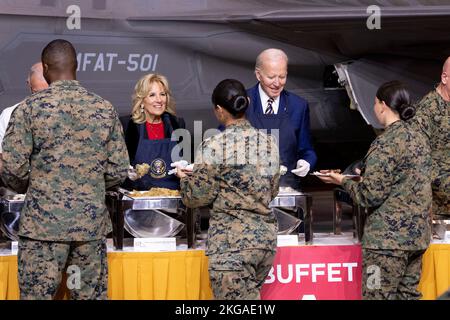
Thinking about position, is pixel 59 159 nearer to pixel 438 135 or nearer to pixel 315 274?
pixel 315 274

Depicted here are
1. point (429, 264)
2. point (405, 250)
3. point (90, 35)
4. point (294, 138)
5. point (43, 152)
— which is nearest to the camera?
point (43, 152)

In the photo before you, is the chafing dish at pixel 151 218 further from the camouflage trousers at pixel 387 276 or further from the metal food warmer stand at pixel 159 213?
the camouflage trousers at pixel 387 276

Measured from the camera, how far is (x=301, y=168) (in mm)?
4125

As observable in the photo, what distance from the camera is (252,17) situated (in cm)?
552

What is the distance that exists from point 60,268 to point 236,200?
2.20 feet

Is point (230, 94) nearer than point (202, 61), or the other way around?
point (230, 94)

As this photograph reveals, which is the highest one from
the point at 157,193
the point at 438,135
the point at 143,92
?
the point at 143,92

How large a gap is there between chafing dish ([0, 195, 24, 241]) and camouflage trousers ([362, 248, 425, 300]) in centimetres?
137

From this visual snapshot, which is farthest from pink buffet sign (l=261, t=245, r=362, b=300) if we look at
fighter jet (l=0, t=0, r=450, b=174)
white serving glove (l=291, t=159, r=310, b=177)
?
fighter jet (l=0, t=0, r=450, b=174)

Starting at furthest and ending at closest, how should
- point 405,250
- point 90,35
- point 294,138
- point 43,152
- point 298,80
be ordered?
point 298,80 < point 90,35 < point 294,138 < point 405,250 < point 43,152

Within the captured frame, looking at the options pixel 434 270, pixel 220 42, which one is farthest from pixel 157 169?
pixel 220 42

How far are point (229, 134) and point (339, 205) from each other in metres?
0.97

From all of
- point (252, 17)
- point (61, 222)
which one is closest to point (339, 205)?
point (61, 222)

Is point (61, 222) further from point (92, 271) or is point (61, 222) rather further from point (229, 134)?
point (229, 134)
